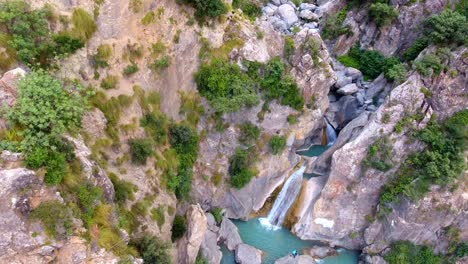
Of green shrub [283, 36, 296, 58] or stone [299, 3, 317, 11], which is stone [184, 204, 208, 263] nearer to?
green shrub [283, 36, 296, 58]

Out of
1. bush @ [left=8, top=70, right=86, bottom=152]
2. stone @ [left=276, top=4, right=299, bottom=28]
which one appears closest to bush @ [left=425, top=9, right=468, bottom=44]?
stone @ [left=276, top=4, right=299, bottom=28]

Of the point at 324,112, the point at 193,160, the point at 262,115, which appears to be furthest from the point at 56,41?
the point at 324,112

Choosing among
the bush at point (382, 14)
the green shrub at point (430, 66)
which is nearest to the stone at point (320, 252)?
the green shrub at point (430, 66)

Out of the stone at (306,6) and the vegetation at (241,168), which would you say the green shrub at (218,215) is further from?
the stone at (306,6)

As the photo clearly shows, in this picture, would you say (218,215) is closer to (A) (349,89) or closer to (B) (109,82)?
(B) (109,82)

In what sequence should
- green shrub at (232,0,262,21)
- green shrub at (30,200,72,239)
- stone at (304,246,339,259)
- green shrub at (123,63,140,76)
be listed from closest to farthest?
1. green shrub at (30,200,72,239)
2. green shrub at (123,63,140,76)
3. stone at (304,246,339,259)
4. green shrub at (232,0,262,21)

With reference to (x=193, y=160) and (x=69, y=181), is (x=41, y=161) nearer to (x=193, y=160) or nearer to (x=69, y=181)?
(x=69, y=181)

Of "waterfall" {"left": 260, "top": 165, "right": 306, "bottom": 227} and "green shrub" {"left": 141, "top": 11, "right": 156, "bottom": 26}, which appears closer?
"green shrub" {"left": 141, "top": 11, "right": 156, "bottom": 26}
